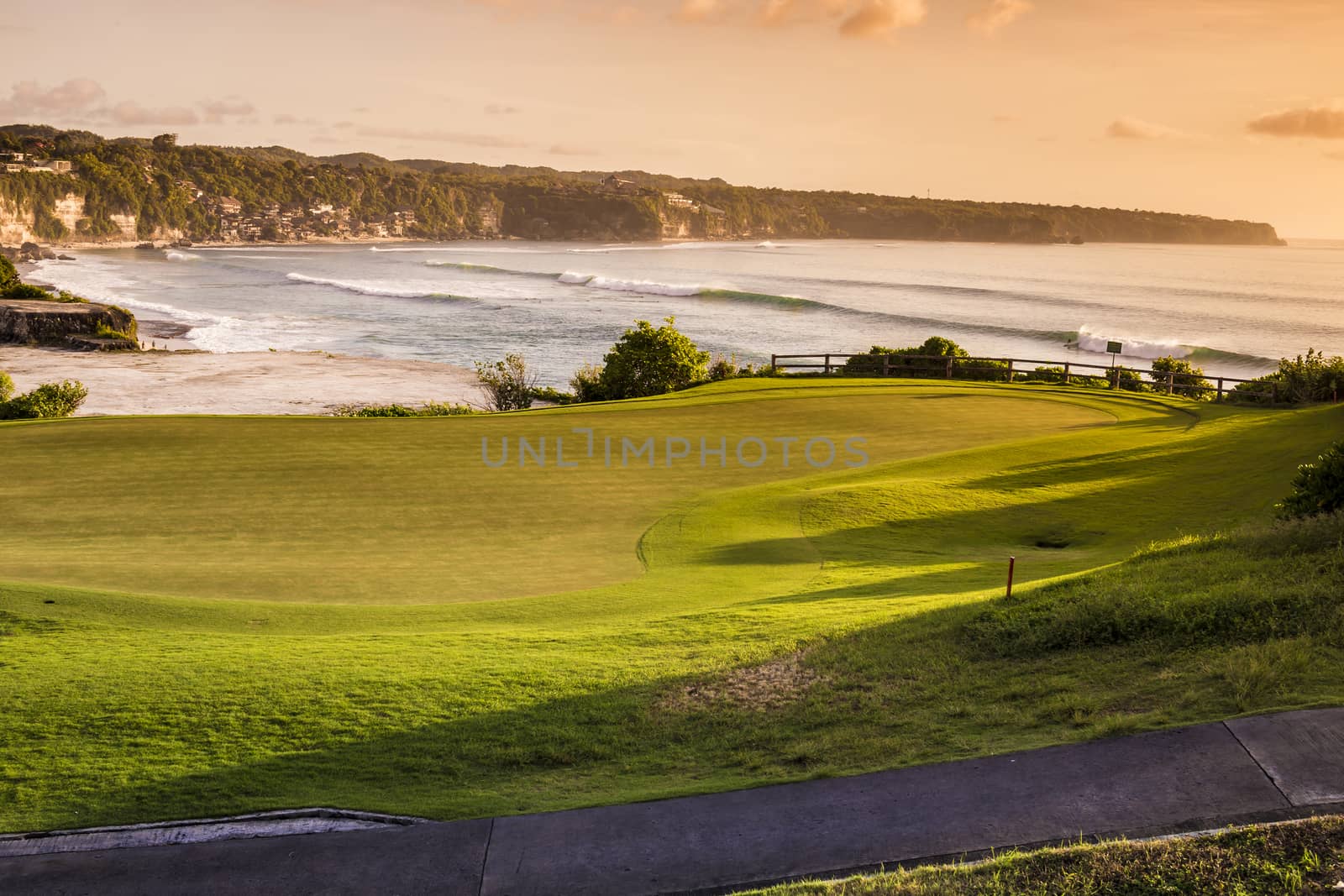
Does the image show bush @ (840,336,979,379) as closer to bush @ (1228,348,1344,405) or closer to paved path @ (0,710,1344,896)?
bush @ (1228,348,1344,405)

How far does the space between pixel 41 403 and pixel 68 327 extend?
1283 inches

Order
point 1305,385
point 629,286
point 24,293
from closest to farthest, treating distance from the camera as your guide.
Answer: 1. point 1305,385
2. point 24,293
3. point 629,286

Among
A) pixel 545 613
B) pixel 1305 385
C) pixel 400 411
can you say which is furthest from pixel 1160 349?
pixel 545 613

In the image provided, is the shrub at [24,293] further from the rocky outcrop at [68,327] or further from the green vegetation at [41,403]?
the green vegetation at [41,403]

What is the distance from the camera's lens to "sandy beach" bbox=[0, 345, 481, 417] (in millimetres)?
40188

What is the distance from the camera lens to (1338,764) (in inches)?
224

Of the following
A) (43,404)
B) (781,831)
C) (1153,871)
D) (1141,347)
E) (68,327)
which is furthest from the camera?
(1141,347)

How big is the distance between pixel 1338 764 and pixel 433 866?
5.08 metres

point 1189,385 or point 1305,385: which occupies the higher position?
point 1305,385

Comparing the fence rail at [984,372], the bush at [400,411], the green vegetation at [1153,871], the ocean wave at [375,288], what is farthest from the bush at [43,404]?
the ocean wave at [375,288]

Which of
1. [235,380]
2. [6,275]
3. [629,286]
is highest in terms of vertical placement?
[629,286]

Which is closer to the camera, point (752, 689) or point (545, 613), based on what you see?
point (752, 689)

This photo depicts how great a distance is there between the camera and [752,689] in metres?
7.96

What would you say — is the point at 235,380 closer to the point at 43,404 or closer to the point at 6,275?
the point at 43,404
